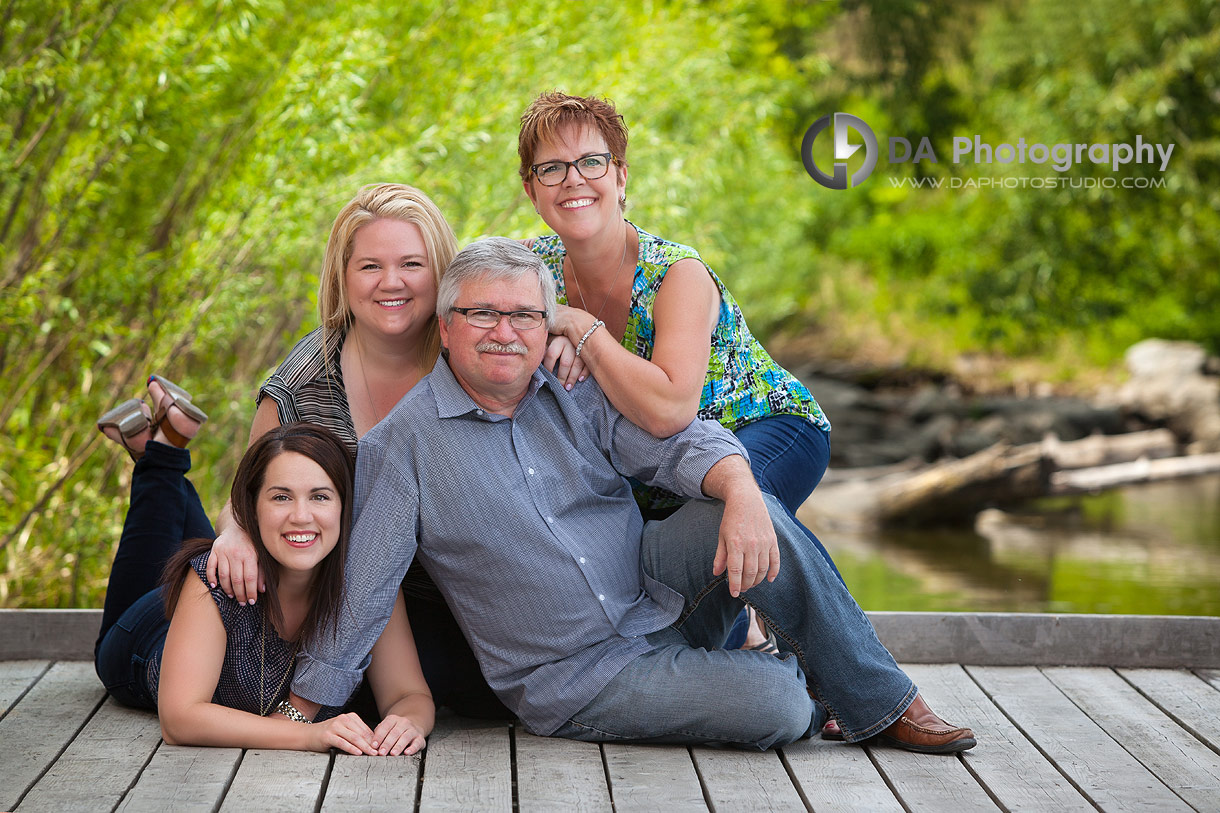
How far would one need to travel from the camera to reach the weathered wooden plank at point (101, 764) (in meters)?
2.14

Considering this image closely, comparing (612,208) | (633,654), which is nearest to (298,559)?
(633,654)

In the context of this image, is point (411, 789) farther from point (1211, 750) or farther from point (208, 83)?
point (208, 83)

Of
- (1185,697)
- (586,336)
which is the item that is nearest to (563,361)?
(586,336)

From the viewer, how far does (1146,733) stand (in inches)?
102

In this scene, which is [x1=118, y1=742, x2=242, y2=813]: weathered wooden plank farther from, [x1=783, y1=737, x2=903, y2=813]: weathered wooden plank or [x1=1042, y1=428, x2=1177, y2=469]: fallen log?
[x1=1042, y1=428, x2=1177, y2=469]: fallen log

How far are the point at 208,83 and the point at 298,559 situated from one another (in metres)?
2.75

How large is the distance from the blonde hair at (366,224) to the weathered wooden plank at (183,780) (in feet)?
2.81

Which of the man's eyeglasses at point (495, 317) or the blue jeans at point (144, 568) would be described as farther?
the blue jeans at point (144, 568)

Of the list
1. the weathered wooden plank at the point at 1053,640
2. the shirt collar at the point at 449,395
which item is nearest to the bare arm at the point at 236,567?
the shirt collar at the point at 449,395

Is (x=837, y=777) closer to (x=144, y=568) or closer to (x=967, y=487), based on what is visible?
(x=144, y=568)

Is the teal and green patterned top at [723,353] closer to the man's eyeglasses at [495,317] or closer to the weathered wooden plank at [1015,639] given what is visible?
the man's eyeglasses at [495,317]

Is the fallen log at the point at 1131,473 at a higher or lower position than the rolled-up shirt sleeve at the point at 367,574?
lower

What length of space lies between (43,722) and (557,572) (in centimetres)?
115

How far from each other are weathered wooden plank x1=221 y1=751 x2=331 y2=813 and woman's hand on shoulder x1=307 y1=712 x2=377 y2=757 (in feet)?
0.08
